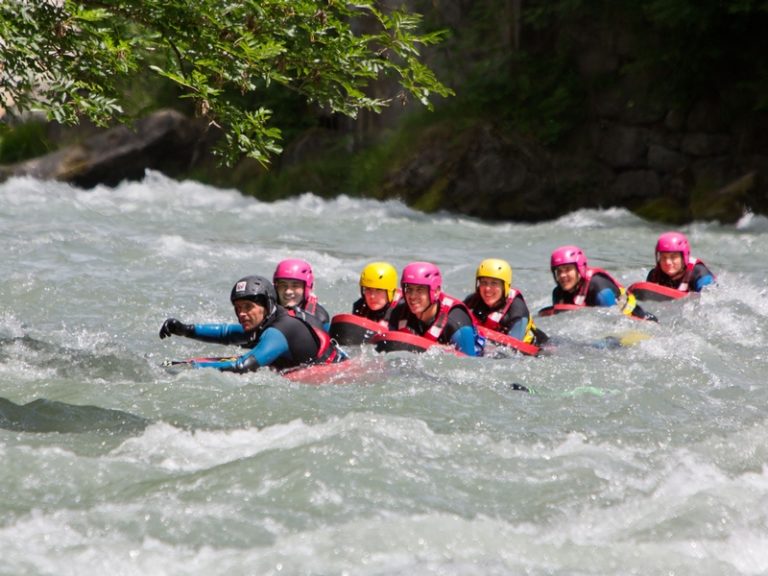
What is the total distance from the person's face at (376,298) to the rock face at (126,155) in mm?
16342

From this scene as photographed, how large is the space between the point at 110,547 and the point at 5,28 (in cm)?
263

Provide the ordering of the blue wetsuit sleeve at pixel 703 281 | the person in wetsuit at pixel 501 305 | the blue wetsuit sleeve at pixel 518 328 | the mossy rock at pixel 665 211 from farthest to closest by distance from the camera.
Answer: the mossy rock at pixel 665 211
the blue wetsuit sleeve at pixel 703 281
the person in wetsuit at pixel 501 305
the blue wetsuit sleeve at pixel 518 328

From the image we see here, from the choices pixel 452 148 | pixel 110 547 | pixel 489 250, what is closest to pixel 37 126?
pixel 452 148

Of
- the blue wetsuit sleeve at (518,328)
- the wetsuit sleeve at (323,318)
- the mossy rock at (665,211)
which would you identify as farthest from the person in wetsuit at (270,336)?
the mossy rock at (665,211)

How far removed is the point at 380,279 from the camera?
385 inches

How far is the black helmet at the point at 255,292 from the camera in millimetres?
8078


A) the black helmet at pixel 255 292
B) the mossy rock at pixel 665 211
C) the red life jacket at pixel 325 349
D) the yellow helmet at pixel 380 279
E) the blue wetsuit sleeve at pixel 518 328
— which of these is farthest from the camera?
the mossy rock at pixel 665 211

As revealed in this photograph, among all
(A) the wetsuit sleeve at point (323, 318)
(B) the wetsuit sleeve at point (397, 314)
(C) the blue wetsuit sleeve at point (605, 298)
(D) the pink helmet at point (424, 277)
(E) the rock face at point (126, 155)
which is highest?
(D) the pink helmet at point (424, 277)

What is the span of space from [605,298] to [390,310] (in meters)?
2.64

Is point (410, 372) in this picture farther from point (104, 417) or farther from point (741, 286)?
point (741, 286)

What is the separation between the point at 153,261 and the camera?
1480cm

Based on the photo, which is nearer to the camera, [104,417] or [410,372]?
[104,417]

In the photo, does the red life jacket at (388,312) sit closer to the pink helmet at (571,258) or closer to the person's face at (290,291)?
the person's face at (290,291)

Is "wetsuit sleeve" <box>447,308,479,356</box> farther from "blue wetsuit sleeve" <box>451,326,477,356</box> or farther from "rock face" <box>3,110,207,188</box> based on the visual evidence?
"rock face" <box>3,110,207,188</box>
